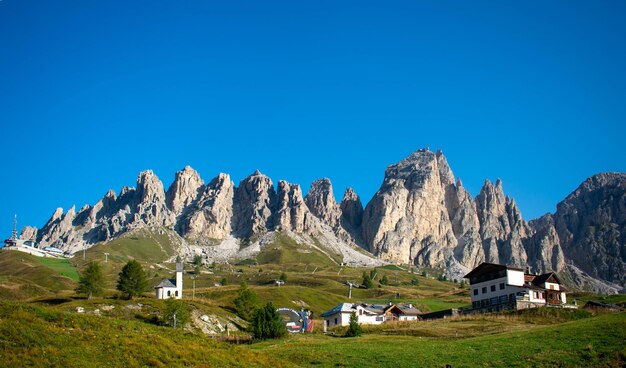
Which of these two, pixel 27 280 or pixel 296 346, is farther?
pixel 27 280

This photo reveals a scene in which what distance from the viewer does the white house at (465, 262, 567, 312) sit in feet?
285

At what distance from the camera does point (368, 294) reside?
629ft

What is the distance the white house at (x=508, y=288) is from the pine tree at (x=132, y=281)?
53.3 meters

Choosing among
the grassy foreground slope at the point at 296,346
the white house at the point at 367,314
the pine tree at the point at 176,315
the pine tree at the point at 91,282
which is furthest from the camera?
the pine tree at the point at 91,282

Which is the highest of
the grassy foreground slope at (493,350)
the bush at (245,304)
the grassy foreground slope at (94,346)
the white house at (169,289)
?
the white house at (169,289)

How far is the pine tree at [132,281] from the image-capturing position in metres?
97.1

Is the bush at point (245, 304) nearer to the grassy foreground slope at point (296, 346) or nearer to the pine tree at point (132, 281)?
the pine tree at point (132, 281)

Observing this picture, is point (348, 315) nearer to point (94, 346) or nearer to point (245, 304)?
point (245, 304)

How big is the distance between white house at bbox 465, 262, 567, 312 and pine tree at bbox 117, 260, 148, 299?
175 ft

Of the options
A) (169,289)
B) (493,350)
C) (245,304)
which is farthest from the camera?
(169,289)

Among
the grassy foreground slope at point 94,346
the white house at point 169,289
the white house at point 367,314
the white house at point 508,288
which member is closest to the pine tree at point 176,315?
the white house at point 367,314


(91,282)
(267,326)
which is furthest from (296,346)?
(91,282)

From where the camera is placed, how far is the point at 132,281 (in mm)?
98500

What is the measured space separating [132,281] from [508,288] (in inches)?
2312
